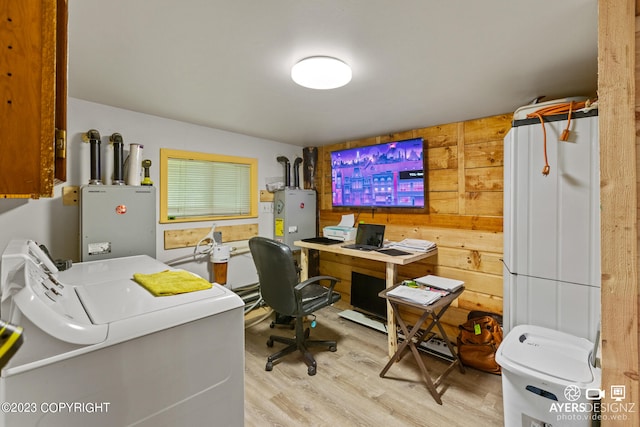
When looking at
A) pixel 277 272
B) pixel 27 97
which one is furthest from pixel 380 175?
pixel 27 97

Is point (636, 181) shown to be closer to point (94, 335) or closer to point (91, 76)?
point (94, 335)

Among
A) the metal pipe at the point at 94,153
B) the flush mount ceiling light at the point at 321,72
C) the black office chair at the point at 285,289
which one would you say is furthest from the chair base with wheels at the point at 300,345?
the metal pipe at the point at 94,153

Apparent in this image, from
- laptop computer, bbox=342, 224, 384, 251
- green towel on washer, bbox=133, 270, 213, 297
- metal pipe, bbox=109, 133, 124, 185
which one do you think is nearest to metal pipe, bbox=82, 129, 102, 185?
metal pipe, bbox=109, 133, 124, 185

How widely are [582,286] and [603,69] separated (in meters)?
1.10

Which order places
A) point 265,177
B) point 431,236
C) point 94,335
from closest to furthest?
point 94,335
point 431,236
point 265,177

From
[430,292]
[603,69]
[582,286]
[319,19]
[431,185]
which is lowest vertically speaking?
[430,292]

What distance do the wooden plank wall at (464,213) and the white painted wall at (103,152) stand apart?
1850 millimetres

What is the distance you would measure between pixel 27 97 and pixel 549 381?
2000 millimetres

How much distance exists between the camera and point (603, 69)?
104cm

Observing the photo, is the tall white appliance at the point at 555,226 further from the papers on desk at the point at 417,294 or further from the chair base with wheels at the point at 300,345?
the chair base with wheels at the point at 300,345

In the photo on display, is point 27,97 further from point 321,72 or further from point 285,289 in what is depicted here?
point 285,289

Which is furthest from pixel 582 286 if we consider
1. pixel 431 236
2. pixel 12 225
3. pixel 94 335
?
pixel 12 225

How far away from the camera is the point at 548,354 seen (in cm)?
137

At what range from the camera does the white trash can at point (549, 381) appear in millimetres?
1153
